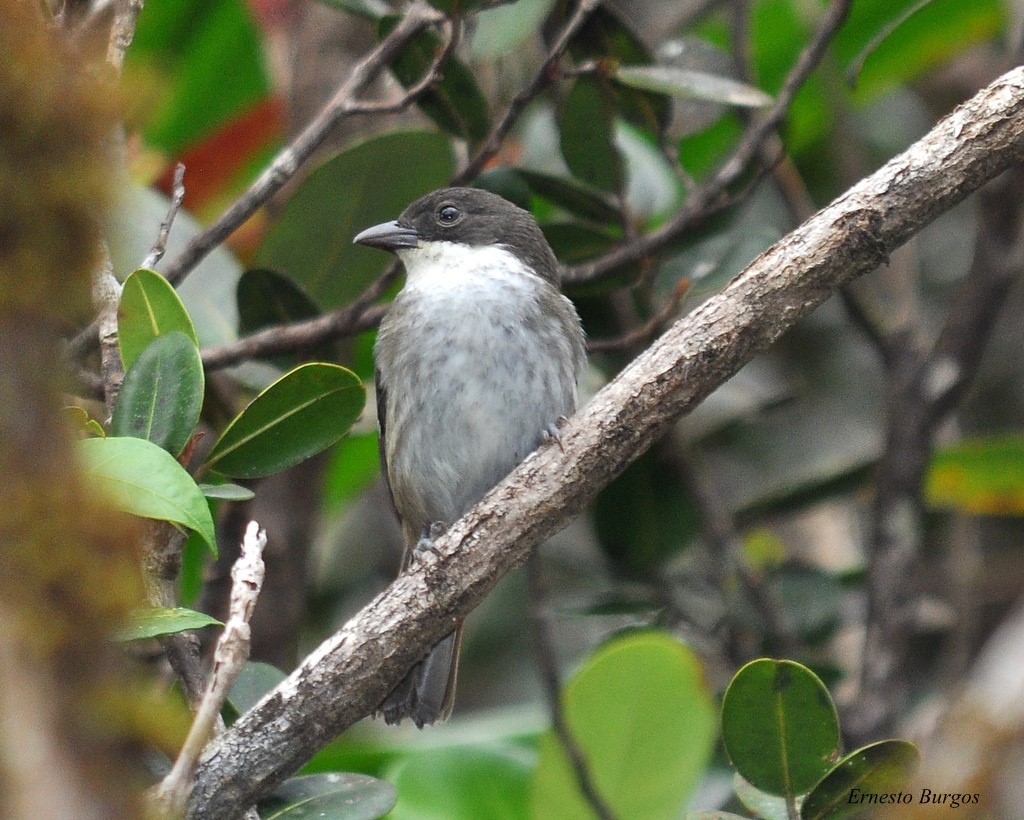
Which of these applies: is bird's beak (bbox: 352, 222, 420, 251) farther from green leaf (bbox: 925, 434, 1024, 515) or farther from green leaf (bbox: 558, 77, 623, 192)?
green leaf (bbox: 925, 434, 1024, 515)

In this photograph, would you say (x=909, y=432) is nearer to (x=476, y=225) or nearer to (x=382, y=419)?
(x=476, y=225)

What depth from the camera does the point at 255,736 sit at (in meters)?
2.37

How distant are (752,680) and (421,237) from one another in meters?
2.12

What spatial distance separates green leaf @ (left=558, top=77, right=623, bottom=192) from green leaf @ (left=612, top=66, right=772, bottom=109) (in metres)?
0.24

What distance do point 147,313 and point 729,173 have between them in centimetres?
187

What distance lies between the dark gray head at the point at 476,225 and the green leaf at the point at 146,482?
6.47ft

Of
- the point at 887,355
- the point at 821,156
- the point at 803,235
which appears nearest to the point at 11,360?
the point at 803,235

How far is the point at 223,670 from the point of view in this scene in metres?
1.85

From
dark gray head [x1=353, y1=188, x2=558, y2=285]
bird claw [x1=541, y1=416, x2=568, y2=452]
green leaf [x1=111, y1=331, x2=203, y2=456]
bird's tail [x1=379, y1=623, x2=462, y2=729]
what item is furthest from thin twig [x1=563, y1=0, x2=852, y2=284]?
green leaf [x1=111, y1=331, x2=203, y2=456]

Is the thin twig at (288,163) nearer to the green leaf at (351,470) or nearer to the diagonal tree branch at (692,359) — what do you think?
the diagonal tree branch at (692,359)

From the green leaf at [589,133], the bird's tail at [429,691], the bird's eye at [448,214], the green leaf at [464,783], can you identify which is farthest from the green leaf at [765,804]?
the bird's eye at [448,214]

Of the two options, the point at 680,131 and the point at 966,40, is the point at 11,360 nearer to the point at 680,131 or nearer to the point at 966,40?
the point at 680,131

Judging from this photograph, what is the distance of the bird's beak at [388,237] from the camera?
3893mm

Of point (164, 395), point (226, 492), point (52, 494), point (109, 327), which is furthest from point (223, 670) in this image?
point (109, 327)
